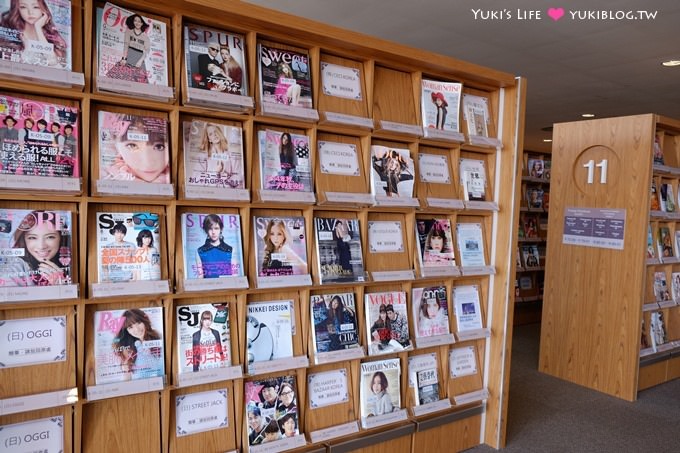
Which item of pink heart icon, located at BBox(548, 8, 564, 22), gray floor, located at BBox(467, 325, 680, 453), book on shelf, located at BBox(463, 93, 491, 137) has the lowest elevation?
gray floor, located at BBox(467, 325, 680, 453)

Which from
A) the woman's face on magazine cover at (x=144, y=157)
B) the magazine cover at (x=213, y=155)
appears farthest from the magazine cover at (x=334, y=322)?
the woman's face on magazine cover at (x=144, y=157)

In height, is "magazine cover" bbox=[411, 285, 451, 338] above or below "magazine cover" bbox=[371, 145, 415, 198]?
below

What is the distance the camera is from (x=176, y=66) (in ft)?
6.57

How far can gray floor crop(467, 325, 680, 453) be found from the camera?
3.07 m

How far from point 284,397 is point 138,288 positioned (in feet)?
2.72

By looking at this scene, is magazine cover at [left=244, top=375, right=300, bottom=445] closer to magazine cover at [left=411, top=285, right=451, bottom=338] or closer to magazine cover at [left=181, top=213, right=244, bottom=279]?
magazine cover at [left=181, top=213, right=244, bottom=279]

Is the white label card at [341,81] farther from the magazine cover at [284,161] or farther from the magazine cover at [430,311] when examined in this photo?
the magazine cover at [430,311]

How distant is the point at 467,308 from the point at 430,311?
290 mm

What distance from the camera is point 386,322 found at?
8.36 feet

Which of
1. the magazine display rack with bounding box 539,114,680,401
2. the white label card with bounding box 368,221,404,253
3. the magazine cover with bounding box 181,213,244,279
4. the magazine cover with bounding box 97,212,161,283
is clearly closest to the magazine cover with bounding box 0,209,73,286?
the magazine cover with bounding box 97,212,161,283

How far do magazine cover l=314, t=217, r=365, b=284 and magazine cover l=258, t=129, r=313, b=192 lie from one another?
0.70ft

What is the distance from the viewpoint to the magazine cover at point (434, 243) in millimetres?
2686

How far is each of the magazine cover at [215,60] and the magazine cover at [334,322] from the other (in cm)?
102

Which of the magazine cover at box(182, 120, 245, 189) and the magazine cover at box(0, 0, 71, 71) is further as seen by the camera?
the magazine cover at box(182, 120, 245, 189)
